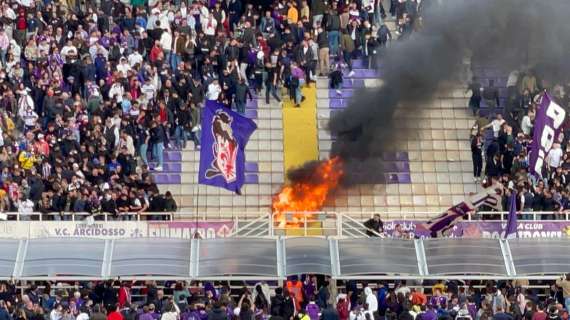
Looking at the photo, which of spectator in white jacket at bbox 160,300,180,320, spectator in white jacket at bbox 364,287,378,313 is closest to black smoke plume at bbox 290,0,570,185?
spectator in white jacket at bbox 364,287,378,313

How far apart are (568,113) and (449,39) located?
4.05 m

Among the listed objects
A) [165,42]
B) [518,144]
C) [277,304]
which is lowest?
[277,304]

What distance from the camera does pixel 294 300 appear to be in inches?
1640

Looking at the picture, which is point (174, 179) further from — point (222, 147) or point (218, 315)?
point (218, 315)

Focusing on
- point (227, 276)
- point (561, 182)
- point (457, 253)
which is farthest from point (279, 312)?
point (561, 182)

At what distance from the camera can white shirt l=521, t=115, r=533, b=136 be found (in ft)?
165

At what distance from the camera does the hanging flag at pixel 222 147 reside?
4434 cm

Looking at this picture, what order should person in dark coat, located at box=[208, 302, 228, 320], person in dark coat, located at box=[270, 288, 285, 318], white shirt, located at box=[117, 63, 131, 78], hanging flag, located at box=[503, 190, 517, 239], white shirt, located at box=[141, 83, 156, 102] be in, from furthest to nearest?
white shirt, located at box=[117, 63, 131, 78] < white shirt, located at box=[141, 83, 156, 102] < hanging flag, located at box=[503, 190, 517, 239] < person in dark coat, located at box=[270, 288, 285, 318] < person in dark coat, located at box=[208, 302, 228, 320]

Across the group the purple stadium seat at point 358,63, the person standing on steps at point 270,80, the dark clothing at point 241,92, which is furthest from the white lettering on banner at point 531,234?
the purple stadium seat at point 358,63

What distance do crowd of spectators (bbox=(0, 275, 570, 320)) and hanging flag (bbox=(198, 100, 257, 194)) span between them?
234 centimetres

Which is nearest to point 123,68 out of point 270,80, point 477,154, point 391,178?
point 270,80

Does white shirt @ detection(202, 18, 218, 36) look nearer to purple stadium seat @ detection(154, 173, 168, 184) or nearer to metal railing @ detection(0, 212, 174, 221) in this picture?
purple stadium seat @ detection(154, 173, 168, 184)

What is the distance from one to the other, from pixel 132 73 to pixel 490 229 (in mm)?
10431

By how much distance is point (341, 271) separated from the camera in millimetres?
42750
